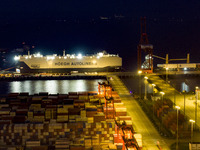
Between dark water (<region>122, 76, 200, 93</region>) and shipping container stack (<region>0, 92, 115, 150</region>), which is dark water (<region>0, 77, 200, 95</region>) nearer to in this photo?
dark water (<region>122, 76, 200, 93</region>)

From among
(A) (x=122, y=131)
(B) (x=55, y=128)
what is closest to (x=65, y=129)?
(B) (x=55, y=128)

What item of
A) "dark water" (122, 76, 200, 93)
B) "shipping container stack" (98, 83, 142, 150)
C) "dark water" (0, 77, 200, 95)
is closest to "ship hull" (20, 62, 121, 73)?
"dark water" (0, 77, 200, 95)

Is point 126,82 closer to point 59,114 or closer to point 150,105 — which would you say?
point 150,105

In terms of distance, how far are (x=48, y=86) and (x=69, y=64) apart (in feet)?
43.4

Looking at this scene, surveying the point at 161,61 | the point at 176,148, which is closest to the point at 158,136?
the point at 176,148

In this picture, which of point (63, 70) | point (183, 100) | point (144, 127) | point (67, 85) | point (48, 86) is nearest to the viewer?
point (144, 127)

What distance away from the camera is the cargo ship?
58125mm

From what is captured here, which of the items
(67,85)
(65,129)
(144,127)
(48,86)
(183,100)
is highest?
(67,85)

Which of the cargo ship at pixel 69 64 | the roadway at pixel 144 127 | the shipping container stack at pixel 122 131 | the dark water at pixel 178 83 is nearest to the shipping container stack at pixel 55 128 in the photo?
the shipping container stack at pixel 122 131

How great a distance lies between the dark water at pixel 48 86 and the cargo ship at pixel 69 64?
7.97m

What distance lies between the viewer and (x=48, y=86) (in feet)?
151

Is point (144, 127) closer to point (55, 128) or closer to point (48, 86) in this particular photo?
point (55, 128)

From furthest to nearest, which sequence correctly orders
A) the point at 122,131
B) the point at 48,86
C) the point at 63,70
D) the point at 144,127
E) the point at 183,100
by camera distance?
1. the point at 63,70
2. the point at 48,86
3. the point at 183,100
4. the point at 144,127
5. the point at 122,131

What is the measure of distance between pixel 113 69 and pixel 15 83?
1733 centimetres
